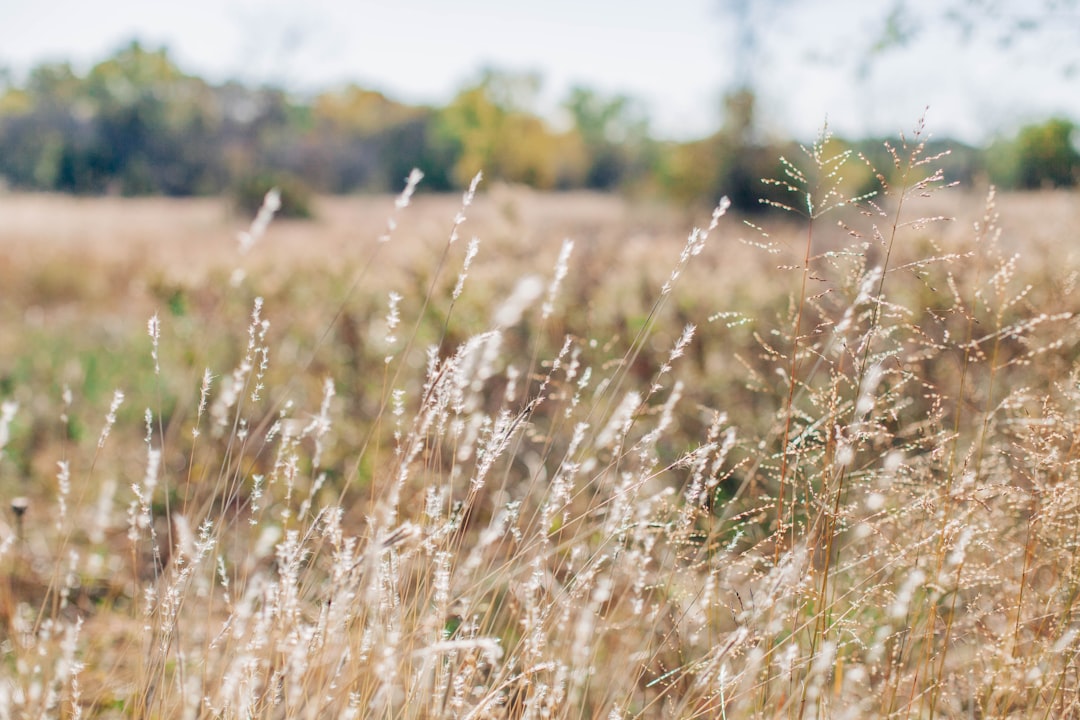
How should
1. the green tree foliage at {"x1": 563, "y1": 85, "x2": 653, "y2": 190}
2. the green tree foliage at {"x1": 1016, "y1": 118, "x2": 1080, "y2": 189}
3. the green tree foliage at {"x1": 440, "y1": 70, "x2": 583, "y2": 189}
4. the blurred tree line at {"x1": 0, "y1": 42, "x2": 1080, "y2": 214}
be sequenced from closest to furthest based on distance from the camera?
the green tree foliage at {"x1": 1016, "y1": 118, "x2": 1080, "y2": 189} → the blurred tree line at {"x1": 0, "y1": 42, "x2": 1080, "y2": 214} → the green tree foliage at {"x1": 440, "y1": 70, "x2": 583, "y2": 189} → the green tree foliage at {"x1": 563, "y1": 85, "x2": 653, "y2": 190}

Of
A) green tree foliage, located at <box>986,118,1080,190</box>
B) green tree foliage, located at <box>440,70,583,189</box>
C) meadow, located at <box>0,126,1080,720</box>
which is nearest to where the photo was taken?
meadow, located at <box>0,126,1080,720</box>

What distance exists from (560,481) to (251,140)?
38205 millimetres

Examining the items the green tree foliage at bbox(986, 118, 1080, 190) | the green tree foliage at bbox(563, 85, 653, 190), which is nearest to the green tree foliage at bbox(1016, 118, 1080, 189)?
the green tree foliage at bbox(986, 118, 1080, 190)

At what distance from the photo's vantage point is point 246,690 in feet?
4.30

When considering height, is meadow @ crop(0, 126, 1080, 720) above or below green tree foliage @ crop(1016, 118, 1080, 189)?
below

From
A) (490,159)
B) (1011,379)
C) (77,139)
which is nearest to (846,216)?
(1011,379)

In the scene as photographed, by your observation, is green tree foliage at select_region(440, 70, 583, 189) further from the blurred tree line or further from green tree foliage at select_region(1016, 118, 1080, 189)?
green tree foliage at select_region(1016, 118, 1080, 189)

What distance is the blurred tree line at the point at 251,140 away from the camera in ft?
107

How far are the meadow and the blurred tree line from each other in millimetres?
20416

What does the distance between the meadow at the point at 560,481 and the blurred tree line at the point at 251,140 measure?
67.0ft

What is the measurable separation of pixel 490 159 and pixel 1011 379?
3609 centimetres

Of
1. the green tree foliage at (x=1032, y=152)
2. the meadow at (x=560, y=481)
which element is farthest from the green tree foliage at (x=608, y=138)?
the meadow at (x=560, y=481)

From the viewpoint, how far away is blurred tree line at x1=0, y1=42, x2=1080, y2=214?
32.6 metres

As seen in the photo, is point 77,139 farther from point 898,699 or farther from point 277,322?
point 898,699
